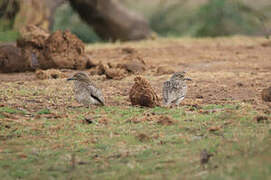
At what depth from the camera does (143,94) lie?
850 centimetres

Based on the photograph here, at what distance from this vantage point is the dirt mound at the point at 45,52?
518 inches

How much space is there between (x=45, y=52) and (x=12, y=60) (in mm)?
773

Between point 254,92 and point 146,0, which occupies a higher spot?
point 146,0

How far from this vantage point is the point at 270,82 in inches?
443

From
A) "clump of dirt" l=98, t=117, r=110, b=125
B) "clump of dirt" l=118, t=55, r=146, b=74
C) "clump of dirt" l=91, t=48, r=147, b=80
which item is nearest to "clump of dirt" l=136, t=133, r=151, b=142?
"clump of dirt" l=98, t=117, r=110, b=125

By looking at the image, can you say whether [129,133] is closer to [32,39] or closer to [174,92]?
[174,92]

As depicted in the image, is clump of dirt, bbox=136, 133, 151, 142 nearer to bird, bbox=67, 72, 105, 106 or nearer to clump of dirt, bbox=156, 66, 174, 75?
bird, bbox=67, 72, 105, 106

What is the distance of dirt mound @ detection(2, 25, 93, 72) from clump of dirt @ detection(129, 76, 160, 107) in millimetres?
4874

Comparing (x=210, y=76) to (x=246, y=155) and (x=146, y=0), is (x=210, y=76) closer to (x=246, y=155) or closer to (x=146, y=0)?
(x=246, y=155)

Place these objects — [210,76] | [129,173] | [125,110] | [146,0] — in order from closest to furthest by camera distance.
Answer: [129,173] → [125,110] → [210,76] → [146,0]

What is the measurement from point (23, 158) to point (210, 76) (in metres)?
6.53

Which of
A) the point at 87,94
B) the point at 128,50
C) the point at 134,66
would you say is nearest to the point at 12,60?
the point at 134,66

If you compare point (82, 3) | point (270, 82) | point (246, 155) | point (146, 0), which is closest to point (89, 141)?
point (246, 155)

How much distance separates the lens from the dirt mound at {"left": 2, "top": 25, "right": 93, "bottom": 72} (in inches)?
518
